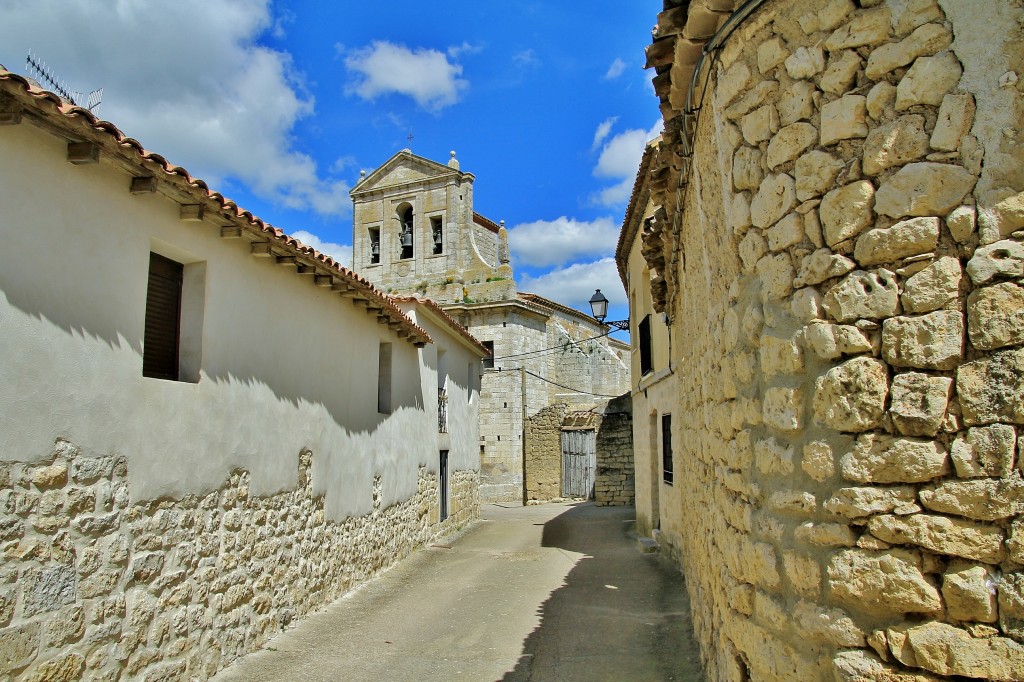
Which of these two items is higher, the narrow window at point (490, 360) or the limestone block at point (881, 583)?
the narrow window at point (490, 360)

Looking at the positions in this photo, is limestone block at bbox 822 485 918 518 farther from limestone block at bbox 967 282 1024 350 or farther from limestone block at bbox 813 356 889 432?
limestone block at bbox 967 282 1024 350

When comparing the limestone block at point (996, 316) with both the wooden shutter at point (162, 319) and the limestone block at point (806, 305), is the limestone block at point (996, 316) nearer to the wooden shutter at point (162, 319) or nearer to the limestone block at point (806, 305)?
the limestone block at point (806, 305)

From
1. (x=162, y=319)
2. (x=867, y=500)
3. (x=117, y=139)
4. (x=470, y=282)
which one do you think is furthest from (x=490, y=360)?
(x=867, y=500)

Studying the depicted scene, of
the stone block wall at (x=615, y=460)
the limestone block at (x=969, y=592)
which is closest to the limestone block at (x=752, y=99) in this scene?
the limestone block at (x=969, y=592)

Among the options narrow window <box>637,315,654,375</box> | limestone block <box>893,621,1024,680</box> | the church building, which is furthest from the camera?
the church building

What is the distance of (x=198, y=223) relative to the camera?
588 cm

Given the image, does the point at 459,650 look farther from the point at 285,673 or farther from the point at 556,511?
the point at 556,511

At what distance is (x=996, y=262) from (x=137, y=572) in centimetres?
523

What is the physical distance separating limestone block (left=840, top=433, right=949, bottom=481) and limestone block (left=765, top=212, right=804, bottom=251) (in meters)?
0.73

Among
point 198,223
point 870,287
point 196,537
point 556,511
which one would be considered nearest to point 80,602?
point 196,537

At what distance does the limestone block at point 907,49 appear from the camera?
7.06 feet

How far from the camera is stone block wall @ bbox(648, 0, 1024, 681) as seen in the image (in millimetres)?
1973

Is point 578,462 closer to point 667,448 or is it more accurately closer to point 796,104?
point 667,448

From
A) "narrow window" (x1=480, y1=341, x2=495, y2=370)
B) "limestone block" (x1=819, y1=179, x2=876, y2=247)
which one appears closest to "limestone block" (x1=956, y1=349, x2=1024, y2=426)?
"limestone block" (x1=819, y1=179, x2=876, y2=247)
